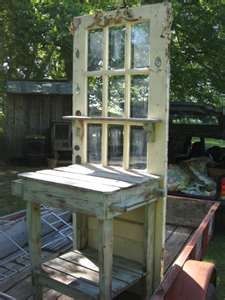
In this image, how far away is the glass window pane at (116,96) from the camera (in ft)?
10.2

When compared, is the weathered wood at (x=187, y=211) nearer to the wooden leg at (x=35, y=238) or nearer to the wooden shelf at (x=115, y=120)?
the wooden shelf at (x=115, y=120)

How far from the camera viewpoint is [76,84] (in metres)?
3.32

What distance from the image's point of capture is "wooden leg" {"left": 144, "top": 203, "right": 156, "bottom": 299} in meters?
2.95

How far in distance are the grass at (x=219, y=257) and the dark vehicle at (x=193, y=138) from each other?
0.65m

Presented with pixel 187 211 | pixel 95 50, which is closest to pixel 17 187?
pixel 95 50

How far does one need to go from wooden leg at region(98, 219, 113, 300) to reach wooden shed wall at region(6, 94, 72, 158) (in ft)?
33.7

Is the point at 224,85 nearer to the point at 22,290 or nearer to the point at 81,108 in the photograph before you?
the point at 81,108

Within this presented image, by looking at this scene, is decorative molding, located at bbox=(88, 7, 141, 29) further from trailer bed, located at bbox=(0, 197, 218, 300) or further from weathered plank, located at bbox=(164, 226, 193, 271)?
weathered plank, located at bbox=(164, 226, 193, 271)

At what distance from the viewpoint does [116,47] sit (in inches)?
122

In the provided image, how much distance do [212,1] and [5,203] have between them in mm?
7141

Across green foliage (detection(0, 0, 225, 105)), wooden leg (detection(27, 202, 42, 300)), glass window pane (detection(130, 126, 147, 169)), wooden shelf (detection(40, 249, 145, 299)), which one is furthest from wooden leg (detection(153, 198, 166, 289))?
green foliage (detection(0, 0, 225, 105))

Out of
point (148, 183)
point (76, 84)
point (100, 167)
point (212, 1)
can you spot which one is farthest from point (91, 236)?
point (212, 1)

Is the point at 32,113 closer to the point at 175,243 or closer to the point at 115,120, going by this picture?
the point at 175,243

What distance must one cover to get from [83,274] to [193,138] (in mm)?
4806
